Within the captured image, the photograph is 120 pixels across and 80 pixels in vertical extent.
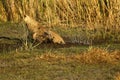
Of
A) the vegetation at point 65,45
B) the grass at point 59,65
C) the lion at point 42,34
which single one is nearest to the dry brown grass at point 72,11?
the vegetation at point 65,45

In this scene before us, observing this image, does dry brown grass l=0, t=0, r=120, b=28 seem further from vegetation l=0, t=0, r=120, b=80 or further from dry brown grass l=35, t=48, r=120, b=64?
dry brown grass l=35, t=48, r=120, b=64

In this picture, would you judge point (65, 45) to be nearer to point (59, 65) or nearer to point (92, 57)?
point (92, 57)

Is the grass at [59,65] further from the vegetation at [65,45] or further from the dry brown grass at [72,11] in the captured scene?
the dry brown grass at [72,11]

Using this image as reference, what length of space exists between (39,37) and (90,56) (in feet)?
5.73

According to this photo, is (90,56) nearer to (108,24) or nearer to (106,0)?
(108,24)

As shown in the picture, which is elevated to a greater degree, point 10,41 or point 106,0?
point 106,0

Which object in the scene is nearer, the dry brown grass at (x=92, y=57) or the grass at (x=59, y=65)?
the grass at (x=59, y=65)

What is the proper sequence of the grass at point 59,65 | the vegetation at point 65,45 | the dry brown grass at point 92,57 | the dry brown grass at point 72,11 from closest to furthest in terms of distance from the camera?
the grass at point 59,65, the vegetation at point 65,45, the dry brown grass at point 92,57, the dry brown grass at point 72,11

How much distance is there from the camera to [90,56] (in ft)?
21.9

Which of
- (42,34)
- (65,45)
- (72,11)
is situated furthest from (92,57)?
(72,11)

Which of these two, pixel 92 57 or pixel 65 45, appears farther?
pixel 65 45

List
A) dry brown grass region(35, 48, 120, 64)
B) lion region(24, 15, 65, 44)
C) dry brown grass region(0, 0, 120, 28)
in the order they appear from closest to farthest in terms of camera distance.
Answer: dry brown grass region(35, 48, 120, 64)
lion region(24, 15, 65, 44)
dry brown grass region(0, 0, 120, 28)

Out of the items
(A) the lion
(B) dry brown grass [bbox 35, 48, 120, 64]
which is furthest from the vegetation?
(A) the lion

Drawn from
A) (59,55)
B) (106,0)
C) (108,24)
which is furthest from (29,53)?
(106,0)
